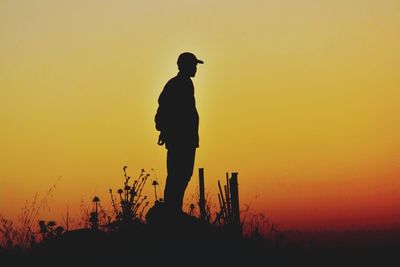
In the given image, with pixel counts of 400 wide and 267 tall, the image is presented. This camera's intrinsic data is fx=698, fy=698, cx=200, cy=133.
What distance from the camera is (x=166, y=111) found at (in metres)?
14.0

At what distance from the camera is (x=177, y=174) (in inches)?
547

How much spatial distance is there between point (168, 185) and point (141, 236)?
1.15 m

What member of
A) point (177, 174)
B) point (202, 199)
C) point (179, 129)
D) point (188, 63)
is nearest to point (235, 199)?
point (202, 199)

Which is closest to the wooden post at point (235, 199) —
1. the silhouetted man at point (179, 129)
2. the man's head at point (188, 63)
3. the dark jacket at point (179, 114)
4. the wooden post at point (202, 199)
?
the wooden post at point (202, 199)

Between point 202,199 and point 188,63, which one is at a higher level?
point 188,63

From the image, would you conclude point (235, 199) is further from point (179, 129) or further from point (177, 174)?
point (179, 129)

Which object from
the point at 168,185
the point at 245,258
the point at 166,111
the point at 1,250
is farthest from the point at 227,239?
the point at 1,250

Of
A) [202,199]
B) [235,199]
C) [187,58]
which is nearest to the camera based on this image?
[187,58]

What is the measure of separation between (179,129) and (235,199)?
2.94 meters

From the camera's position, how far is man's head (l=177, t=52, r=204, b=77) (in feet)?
45.2

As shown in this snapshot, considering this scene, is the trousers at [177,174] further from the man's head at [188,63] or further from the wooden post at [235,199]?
the wooden post at [235,199]

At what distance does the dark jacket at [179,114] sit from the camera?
547 inches

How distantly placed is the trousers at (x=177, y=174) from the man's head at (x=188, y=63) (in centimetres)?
153

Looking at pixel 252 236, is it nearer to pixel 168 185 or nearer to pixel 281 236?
pixel 281 236
